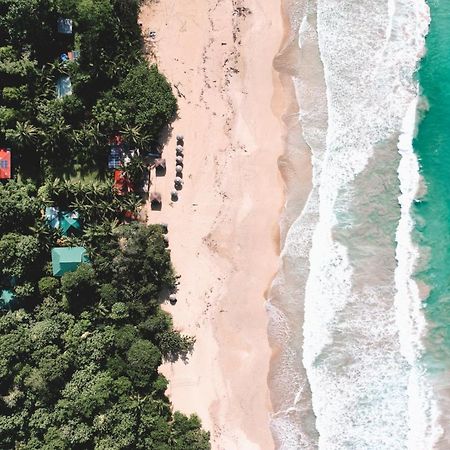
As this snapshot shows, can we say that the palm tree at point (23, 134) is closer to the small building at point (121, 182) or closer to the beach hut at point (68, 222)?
the beach hut at point (68, 222)

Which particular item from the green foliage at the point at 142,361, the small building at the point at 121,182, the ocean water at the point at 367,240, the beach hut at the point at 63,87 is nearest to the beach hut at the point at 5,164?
the beach hut at the point at 63,87

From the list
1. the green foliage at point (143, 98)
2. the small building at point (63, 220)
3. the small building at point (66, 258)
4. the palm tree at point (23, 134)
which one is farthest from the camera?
the small building at point (63, 220)

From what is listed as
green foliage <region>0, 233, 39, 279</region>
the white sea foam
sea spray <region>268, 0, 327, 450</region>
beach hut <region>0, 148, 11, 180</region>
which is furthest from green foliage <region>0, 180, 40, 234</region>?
the white sea foam

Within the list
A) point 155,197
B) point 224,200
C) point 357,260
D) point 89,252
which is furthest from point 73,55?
point 357,260

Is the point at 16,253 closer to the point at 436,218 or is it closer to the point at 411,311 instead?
the point at 411,311

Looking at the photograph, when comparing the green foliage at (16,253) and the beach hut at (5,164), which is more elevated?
the beach hut at (5,164)

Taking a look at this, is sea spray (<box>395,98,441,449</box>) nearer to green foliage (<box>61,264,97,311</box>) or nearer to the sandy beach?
the sandy beach
